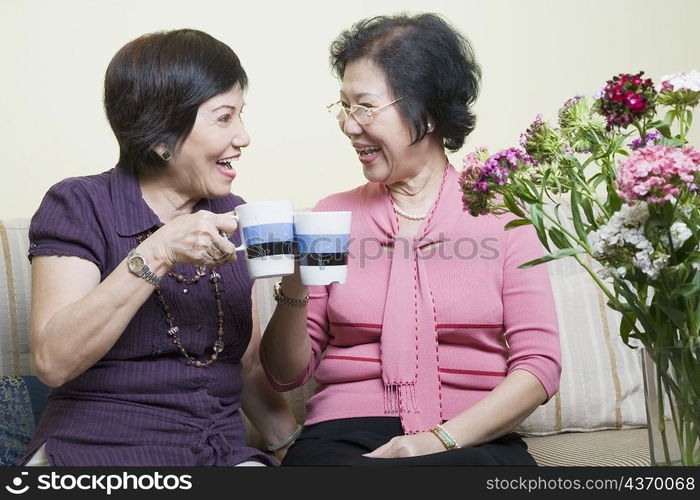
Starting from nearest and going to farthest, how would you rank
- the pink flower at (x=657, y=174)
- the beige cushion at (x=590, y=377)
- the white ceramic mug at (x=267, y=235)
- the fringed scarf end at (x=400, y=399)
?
the pink flower at (x=657, y=174) < the white ceramic mug at (x=267, y=235) < the fringed scarf end at (x=400, y=399) < the beige cushion at (x=590, y=377)

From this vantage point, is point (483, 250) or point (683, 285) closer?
point (683, 285)

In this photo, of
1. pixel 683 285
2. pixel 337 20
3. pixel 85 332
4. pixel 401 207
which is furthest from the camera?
pixel 337 20

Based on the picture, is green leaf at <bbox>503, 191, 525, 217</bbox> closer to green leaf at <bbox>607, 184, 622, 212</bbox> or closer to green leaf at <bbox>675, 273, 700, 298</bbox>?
green leaf at <bbox>607, 184, 622, 212</bbox>

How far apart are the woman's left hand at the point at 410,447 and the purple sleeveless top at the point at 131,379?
0.22 metres

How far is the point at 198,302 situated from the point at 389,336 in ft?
1.26

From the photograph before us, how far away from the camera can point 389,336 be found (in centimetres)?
170

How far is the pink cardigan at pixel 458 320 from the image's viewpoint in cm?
168

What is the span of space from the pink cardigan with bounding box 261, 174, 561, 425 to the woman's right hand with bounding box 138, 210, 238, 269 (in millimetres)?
479

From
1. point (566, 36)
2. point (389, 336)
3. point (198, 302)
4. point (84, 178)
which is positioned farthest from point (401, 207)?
point (566, 36)

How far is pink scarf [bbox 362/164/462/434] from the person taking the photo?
168 cm

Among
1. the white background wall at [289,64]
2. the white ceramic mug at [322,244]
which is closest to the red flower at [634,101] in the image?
the white ceramic mug at [322,244]

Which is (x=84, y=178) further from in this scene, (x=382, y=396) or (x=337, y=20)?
(x=337, y=20)

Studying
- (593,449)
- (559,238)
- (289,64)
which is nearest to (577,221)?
(559,238)

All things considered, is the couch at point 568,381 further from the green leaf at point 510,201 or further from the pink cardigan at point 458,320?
the green leaf at point 510,201
